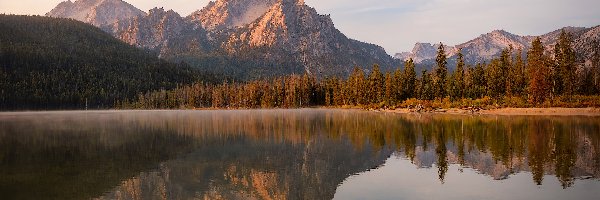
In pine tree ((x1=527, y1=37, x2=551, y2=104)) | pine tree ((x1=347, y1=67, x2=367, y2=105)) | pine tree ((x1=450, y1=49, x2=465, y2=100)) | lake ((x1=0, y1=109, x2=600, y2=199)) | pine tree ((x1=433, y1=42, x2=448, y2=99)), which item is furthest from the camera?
pine tree ((x1=347, y1=67, x2=367, y2=105))

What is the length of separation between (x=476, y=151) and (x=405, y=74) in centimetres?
12007

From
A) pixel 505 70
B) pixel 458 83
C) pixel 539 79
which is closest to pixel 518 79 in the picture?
pixel 505 70

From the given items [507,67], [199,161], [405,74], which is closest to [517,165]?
[199,161]

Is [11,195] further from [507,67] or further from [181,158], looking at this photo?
[507,67]

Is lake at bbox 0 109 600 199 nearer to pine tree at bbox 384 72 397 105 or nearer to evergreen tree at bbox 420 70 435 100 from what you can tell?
evergreen tree at bbox 420 70 435 100

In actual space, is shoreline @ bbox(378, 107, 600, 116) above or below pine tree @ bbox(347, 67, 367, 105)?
below

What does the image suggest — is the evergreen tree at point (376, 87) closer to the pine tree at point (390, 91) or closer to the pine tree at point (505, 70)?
the pine tree at point (390, 91)

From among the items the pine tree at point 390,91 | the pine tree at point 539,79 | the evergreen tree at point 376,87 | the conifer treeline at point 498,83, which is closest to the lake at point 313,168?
the pine tree at point 539,79

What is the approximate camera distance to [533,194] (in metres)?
21.7

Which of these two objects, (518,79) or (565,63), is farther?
(518,79)

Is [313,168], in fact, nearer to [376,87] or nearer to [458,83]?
[458,83]

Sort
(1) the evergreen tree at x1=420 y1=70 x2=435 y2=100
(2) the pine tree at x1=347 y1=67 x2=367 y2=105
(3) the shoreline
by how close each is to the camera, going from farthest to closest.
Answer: (2) the pine tree at x1=347 y1=67 x2=367 y2=105 → (1) the evergreen tree at x1=420 y1=70 x2=435 y2=100 → (3) the shoreline

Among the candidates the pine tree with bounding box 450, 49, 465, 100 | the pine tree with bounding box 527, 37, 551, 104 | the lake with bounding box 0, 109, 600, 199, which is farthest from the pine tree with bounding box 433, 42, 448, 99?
the lake with bounding box 0, 109, 600, 199

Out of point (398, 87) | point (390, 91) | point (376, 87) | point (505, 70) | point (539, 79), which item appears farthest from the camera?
point (376, 87)
